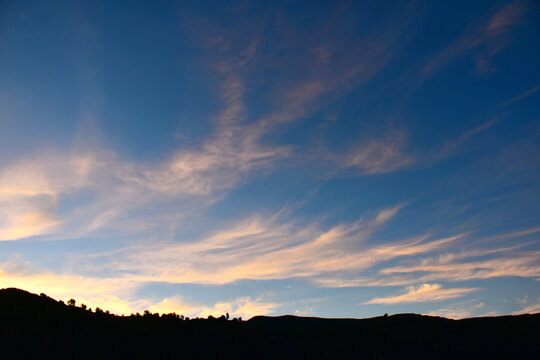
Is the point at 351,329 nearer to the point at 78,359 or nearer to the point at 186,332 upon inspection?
the point at 186,332

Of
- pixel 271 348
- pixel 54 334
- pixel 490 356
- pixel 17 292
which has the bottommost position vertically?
pixel 490 356

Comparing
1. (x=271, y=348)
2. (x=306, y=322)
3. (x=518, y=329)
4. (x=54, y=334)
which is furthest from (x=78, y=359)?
(x=518, y=329)

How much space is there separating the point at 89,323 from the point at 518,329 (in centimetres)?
6417

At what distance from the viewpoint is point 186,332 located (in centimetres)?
4119

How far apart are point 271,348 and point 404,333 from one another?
89.4ft

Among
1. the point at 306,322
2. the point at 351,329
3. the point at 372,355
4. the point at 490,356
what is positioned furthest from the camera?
the point at 306,322

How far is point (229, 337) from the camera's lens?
43.6 meters

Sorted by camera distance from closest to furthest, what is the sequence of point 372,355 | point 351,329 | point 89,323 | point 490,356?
1. point 89,323
2. point 372,355
3. point 490,356
4. point 351,329

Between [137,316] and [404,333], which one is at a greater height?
[137,316]

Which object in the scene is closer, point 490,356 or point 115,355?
point 115,355

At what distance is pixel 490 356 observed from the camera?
5197cm

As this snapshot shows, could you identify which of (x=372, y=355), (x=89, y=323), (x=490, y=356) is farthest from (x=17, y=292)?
(x=490, y=356)

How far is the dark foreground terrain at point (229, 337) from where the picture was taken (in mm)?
29453

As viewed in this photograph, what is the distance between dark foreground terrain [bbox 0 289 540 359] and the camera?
96.6ft
